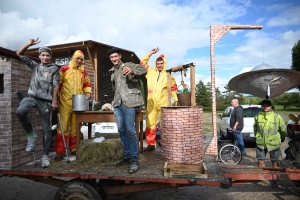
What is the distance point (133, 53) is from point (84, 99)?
516 inches

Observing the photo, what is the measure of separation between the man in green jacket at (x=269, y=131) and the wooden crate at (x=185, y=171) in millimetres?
2091

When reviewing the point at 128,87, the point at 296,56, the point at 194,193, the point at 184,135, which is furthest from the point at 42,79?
the point at 296,56

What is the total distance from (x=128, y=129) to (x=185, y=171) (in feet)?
3.27

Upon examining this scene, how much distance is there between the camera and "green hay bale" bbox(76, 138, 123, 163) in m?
3.58

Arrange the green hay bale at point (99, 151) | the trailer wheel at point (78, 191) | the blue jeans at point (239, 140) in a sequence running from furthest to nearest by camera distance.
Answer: the blue jeans at point (239, 140) → the green hay bale at point (99, 151) → the trailer wheel at point (78, 191)

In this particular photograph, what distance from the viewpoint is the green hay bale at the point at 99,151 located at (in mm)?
3584

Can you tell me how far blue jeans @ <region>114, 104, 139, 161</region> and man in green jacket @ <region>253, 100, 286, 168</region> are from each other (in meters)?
2.71

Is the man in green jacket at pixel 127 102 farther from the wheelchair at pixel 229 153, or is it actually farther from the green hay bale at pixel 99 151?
the wheelchair at pixel 229 153

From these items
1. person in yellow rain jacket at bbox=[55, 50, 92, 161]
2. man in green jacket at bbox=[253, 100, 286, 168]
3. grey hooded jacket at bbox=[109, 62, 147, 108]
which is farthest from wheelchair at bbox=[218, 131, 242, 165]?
person in yellow rain jacket at bbox=[55, 50, 92, 161]

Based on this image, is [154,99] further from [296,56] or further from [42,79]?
[296,56]

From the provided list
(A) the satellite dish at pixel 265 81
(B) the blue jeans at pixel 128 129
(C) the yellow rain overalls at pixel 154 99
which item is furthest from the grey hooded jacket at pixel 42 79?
(A) the satellite dish at pixel 265 81

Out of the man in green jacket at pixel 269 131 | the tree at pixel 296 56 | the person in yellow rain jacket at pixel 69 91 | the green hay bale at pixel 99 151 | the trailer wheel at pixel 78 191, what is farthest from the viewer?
the tree at pixel 296 56

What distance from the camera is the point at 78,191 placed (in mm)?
2949

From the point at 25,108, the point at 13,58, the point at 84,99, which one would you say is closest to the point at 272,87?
the point at 84,99
